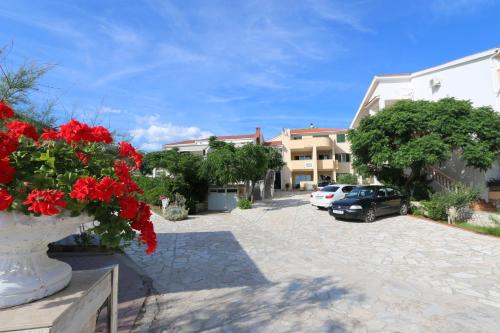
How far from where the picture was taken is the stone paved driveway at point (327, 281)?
4.28m

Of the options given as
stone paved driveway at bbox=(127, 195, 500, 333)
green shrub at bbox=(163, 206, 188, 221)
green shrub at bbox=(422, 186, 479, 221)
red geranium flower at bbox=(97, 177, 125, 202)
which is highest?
red geranium flower at bbox=(97, 177, 125, 202)

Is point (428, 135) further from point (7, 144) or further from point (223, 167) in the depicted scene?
point (7, 144)

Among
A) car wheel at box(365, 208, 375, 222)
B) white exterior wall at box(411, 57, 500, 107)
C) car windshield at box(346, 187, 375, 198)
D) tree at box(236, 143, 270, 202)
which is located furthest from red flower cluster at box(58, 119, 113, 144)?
white exterior wall at box(411, 57, 500, 107)

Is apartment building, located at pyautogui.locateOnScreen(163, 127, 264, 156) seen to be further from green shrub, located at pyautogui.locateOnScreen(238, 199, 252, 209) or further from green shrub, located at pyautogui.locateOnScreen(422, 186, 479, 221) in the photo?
green shrub, located at pyautogui.locateOnScreen(422, 186, 479, 221)

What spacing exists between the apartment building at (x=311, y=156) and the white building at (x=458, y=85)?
1628 centimetres

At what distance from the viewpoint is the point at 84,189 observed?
1822mm

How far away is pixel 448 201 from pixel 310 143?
26.0m

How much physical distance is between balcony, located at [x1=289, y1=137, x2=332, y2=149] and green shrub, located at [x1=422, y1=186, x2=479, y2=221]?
24.6 m

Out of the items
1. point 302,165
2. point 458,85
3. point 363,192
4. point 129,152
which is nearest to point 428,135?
point 363,192

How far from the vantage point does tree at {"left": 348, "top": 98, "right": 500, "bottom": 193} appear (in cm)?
1322

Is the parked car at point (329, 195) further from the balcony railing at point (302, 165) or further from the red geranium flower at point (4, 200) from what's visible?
the balcony railing at point (302, 165)

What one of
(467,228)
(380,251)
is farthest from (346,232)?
(467,228)

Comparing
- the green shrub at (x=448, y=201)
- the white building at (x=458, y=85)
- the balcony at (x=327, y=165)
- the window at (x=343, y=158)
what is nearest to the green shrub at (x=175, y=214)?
the green shrub at (x=448, y=201)

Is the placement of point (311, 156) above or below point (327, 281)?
above
